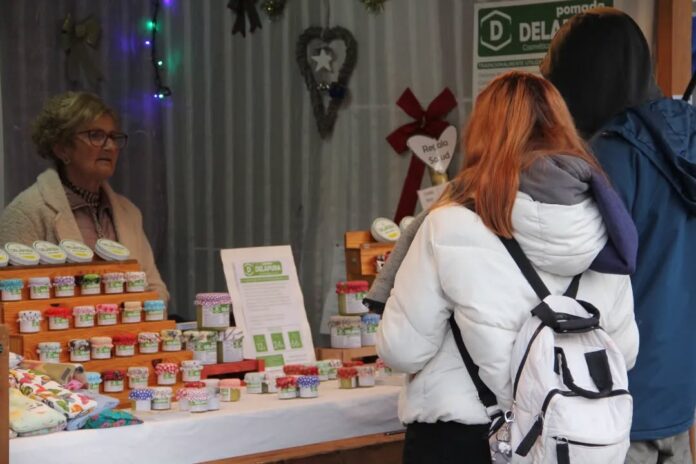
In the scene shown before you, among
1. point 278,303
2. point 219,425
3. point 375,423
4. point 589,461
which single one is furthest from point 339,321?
point 589,461

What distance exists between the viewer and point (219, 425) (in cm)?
338

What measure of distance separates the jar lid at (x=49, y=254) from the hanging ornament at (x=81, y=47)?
3365 mm

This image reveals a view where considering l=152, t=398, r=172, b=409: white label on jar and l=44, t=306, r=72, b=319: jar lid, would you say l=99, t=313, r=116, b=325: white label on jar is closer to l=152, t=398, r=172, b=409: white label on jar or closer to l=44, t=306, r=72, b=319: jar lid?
l=44, t=306, r=72, b=319: jar lid

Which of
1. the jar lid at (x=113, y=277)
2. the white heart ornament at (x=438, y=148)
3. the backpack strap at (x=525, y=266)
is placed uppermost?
the white heart ornament at (x=438, y=148)

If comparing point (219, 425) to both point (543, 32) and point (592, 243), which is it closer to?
point (592, 243)

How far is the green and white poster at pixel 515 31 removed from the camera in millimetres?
5156

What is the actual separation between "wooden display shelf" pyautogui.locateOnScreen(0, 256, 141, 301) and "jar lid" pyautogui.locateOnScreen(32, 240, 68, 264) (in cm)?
2

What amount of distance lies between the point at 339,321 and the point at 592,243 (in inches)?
63.2

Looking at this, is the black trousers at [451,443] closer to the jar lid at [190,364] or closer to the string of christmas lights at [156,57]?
the jar lid at [190,364]

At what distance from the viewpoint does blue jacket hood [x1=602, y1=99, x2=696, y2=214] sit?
9.96 ft

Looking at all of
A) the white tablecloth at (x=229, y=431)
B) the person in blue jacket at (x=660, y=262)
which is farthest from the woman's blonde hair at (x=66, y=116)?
the person in blue jacket at (x=660, y=262)

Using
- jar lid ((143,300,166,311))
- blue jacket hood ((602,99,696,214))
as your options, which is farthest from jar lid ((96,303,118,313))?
blue jacket hood ((602,99,696,214))

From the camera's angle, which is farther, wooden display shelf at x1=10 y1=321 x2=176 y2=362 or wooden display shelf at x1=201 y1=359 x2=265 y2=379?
wooden display shelf at x1=201 y1=359 x2=265 y2=379

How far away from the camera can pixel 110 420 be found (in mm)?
3195
